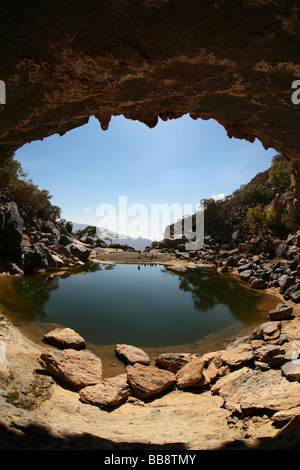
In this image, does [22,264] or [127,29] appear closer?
[127,29]

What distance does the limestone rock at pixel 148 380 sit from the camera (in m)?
5.87

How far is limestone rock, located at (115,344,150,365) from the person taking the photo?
7.50m

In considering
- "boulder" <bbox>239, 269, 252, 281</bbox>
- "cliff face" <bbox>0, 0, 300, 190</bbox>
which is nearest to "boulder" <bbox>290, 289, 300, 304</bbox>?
"boulder" <bbox>239, 269, 252, 281</bbox>

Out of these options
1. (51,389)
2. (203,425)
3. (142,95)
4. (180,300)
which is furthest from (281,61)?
(180,300)

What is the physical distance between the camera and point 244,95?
3793mm

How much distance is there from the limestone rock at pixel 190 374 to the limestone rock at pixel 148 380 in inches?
8.8

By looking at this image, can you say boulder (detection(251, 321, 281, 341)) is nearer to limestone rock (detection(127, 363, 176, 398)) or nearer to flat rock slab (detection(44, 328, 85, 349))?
limestone rock (detection(127, 363, 176, 398))

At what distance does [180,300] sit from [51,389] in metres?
10.9

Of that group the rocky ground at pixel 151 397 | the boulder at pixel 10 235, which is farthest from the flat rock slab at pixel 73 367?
the boulder at pixel 10 235

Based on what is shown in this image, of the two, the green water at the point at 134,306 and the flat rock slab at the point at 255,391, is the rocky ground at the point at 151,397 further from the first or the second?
the green water at the point at 134,306

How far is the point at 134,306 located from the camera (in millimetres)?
13438

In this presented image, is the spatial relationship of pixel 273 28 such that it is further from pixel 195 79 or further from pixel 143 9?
pixel 143 9

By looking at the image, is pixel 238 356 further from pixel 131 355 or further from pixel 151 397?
pixel 131 355

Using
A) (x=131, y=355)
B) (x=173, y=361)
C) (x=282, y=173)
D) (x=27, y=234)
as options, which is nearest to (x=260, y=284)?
(x=173, y=361)
